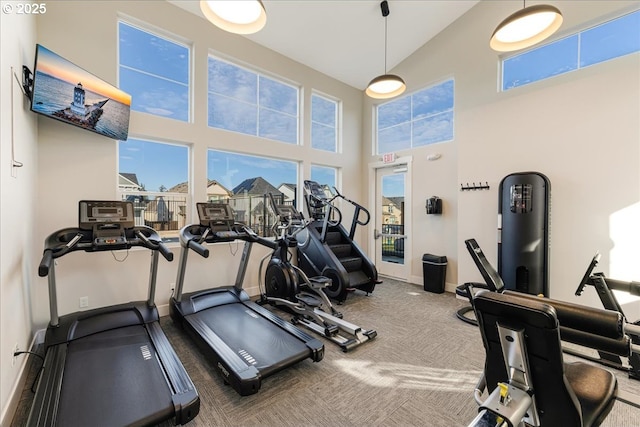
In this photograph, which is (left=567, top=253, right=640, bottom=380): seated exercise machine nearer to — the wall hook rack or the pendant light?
the wall hook rack

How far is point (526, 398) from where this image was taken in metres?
1.09

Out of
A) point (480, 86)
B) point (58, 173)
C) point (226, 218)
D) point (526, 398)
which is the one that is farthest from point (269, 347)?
point (480, 86)

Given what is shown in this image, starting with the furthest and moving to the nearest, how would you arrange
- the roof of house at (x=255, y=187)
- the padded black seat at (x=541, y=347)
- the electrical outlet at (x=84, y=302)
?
1. the roof of house at (x=255, y=187)
2. the electrical outlet at (x=84, y=302)
3. the padded black seat at (x=541, y=347)

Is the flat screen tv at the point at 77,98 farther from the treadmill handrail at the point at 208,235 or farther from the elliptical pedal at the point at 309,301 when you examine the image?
the elliptical pedal at the point at 309,301

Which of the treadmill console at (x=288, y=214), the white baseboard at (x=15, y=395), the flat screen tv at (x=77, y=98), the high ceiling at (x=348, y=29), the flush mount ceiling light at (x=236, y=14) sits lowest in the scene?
the white baseboard at (x=15, y=395)

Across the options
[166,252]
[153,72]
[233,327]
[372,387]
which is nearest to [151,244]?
[166,252]

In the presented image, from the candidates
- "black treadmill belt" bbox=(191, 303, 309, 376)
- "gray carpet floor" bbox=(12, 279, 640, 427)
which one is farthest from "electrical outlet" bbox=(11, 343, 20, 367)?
"black treadmill belt" bbox=(191, 303, 309, 376)

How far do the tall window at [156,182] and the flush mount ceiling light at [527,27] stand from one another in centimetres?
412

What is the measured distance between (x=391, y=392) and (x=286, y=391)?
0.86 metres

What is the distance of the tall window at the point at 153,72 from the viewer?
3.63m

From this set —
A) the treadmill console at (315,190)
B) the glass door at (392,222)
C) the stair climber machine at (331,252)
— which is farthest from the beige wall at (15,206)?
the glass door at (392,222)

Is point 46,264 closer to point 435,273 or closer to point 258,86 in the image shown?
point 258,86

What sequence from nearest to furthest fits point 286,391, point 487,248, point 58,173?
1. point 286,391
2. point 58,173
3. point 487,248

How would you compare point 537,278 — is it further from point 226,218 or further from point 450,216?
point 226,218
